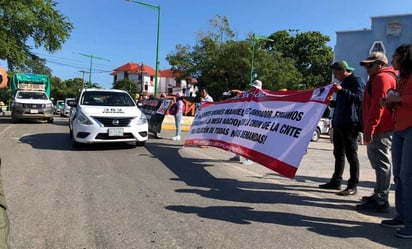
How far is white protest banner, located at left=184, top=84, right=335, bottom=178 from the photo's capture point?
631cm

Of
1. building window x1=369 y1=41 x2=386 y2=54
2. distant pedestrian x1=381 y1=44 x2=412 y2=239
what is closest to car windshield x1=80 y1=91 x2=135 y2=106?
distant pedestrian x1=381 y1=44 x2=412 y2=239

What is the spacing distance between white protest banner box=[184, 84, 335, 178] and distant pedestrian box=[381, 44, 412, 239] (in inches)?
51.3

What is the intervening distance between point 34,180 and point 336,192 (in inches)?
189

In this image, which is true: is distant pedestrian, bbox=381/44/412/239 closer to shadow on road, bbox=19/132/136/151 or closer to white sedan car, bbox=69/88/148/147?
white sedan car, bbox=69/88/148/147

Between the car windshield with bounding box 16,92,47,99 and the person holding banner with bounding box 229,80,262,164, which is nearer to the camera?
the person holding banner with bounding box 229,80,262,164

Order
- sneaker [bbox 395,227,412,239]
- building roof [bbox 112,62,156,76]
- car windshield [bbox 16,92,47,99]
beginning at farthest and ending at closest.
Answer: building roof [bbox 112,62,156,76]
car windshield [bbox 16,92,47,99]
sneaker [bbox 395,227,412,239]

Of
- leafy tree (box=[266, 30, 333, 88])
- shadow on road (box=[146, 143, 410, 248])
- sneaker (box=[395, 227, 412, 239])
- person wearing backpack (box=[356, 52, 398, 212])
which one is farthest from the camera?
leafy tree (box=[266, 30, 333, 88])

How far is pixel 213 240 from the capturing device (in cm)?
438

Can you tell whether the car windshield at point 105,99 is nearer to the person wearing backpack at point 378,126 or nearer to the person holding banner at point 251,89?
the person holding banner at point 251,89

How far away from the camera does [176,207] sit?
5570 millimetres

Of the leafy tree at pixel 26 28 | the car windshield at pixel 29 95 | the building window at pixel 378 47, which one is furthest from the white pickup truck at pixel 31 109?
the building window at pixel 378 47

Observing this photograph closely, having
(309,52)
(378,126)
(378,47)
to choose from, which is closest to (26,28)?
(378,126)

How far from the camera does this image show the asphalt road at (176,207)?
4406 millimetres

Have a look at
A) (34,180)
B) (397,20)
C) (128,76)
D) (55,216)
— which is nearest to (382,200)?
(55,216)
